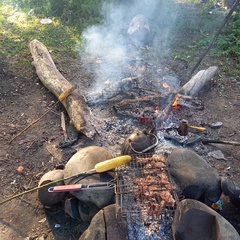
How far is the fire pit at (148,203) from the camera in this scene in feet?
12.1

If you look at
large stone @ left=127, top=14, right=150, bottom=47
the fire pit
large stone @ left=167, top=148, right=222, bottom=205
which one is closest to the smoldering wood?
large stone @ left=167, top=148, right=222, bottom=205

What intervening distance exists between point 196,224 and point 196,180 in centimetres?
95

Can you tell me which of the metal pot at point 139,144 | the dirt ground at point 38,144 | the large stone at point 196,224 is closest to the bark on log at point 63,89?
the dirt ground at point 38,144

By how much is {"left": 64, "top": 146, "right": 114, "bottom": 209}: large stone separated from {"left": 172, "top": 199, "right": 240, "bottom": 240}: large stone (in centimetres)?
109

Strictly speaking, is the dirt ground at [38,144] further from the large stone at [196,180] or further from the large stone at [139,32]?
the large stone at [139,32]

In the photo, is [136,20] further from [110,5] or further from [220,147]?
[220,147]

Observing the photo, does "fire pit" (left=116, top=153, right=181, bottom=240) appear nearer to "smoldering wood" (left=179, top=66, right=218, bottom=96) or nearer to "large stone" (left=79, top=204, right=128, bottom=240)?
"large stone" (left=79, top=204, right=128, bottom=240)

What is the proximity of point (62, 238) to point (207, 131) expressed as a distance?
13.2 ft

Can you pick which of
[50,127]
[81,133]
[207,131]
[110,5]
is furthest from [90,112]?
[110,5]

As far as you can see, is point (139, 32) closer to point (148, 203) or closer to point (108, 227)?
point (148, 203)

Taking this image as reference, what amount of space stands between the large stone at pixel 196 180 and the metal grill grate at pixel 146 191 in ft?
1.40

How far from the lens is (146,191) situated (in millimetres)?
3787

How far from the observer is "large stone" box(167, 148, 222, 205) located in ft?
14.3

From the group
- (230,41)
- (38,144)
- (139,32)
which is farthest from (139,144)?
(230,41)
